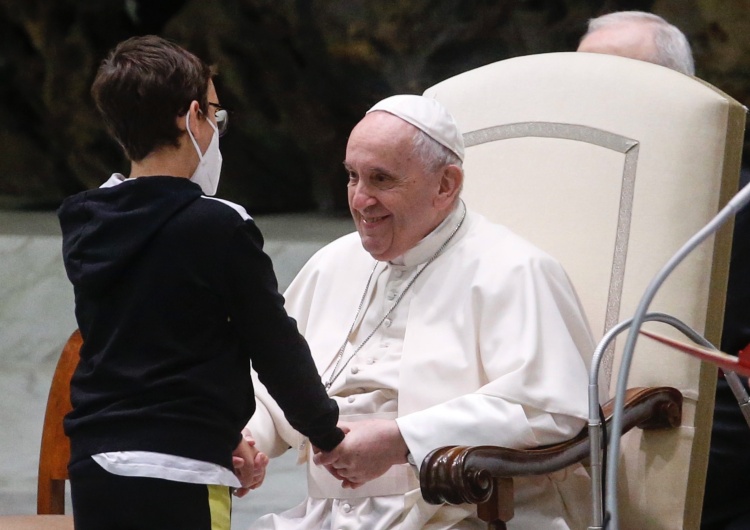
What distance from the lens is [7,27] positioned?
31.0 ft

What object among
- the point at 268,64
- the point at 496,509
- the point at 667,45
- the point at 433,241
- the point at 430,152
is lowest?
the point at 268,64

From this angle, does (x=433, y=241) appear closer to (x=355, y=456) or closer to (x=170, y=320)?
(x=355, y=456)

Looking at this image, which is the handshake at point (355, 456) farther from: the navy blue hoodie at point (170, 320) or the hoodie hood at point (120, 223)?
the hoodie hood at point (120, 223)

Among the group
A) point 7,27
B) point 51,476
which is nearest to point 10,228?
point 7,27

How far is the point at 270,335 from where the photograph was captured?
7.34 ft

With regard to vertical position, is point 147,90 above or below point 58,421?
above

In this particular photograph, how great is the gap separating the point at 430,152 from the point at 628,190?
497mm

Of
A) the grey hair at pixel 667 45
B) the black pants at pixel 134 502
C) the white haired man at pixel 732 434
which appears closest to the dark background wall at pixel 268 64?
the grey hair at pixel 667 45

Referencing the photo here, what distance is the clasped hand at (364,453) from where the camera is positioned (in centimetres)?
248

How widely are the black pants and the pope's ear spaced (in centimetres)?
96

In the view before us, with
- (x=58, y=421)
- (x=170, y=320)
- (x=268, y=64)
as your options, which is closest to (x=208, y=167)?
(x=170, y=320)

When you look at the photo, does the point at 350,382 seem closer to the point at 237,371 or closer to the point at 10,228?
the point at 237,371

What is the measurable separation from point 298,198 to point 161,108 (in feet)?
22.1

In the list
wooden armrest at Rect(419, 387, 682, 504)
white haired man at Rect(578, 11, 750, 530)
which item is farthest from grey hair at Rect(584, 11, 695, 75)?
wooden armrest at Rect(419, 387, 682, 504)
